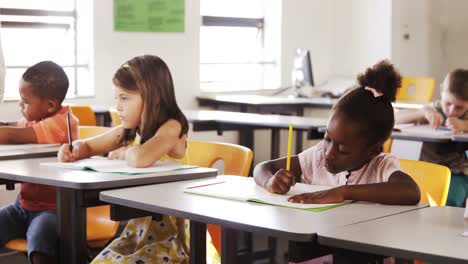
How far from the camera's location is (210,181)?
2.42m

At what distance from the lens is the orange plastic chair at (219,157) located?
2723 mm

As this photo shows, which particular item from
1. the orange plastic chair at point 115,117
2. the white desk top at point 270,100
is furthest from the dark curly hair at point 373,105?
the white desk top at point 270,100

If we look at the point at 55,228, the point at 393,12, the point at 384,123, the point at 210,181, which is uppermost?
the point at 393,12

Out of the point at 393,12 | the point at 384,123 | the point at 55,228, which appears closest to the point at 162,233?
the point at 55,228

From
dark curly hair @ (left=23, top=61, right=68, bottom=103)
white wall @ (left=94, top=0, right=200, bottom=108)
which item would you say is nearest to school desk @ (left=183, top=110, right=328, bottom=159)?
white wall @ (left=94, top=0, right=200, bottom=108)

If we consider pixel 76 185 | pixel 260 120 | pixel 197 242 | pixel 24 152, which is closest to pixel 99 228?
pixel 24 152

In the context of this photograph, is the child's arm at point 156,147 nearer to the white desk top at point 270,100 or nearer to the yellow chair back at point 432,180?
the yellow chair back at point 432,180

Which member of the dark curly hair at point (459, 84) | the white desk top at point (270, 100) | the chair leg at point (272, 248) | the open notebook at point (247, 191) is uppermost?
the dark curly hair at point (459, 84)

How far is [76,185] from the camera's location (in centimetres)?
229

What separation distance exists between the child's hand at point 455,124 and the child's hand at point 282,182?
2.19 metres

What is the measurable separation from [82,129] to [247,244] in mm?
1201

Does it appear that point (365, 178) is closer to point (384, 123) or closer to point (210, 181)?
point (384, 123)

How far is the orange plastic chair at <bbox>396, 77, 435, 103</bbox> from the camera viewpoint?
263 inches

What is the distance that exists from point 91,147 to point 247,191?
88 centimetres
